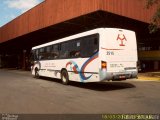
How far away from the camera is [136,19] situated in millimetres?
26906

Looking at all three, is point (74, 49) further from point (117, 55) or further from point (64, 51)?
point (117, 55)

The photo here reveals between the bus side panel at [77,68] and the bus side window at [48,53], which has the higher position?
the bus side window at [48,53]

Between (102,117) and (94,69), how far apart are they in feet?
20.3

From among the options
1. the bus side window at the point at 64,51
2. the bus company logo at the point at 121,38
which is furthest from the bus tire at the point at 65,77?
the bus company logo at the point at 121,38

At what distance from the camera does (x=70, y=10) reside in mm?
26328

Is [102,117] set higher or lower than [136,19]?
lower

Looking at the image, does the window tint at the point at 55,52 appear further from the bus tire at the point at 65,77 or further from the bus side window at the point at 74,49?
the bus side window at the point at 74,49

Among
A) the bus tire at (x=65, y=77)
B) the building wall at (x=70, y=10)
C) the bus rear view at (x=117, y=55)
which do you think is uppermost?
the building wall at (x=70, y=10)

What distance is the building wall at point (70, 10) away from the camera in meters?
23.6

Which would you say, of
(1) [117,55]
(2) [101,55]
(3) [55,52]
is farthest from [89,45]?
(3) [55,52]

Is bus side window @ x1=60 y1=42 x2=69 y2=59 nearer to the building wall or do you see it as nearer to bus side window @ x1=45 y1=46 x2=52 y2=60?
bus side window @ x1=45 y1=46 x2=52 y2=60

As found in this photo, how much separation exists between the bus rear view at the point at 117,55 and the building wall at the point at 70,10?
27.9 feet

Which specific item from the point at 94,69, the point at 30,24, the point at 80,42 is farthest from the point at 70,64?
the point at 30,24

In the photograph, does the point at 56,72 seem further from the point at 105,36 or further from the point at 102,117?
the point at 102,117
